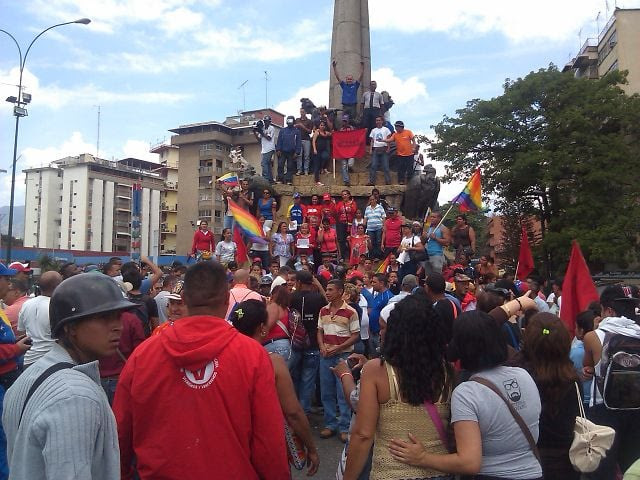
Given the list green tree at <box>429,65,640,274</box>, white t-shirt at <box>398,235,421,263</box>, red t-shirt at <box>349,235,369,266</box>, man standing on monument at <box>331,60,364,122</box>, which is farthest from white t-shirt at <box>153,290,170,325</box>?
green tree at <box>429,65,640,274</box>

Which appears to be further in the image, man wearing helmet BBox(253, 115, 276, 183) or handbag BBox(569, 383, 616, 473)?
man wearing helmet BBox(253, 115, 276, 183)

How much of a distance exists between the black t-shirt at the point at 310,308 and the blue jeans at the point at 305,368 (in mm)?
131

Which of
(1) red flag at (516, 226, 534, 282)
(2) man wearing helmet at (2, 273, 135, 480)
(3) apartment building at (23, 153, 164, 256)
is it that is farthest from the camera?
(3) apartment building at (23, 153, 164, 256)

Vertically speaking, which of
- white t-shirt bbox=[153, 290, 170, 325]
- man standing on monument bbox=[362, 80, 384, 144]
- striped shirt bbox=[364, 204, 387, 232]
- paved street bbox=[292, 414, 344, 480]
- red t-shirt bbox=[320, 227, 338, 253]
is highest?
man standing on monument bbox=[362, 80, 384, 144]

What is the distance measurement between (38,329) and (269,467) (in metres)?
3.06

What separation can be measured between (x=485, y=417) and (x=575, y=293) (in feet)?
13.5

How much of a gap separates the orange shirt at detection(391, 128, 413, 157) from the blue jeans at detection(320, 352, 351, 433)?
9759 mm

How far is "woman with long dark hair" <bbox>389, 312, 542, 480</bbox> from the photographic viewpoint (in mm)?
2746

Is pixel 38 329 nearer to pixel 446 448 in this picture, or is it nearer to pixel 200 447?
pixel 200 447

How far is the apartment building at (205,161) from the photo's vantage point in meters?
77.5

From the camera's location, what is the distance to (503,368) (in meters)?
3.01

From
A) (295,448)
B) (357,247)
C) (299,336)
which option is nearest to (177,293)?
(299,336)

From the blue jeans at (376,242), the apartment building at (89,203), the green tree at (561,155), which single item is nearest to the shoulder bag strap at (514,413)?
the blue jeans at (376,242)

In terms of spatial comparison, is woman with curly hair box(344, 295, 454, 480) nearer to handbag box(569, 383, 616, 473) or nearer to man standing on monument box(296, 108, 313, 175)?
handbag box(569, 383, 616, 473)
